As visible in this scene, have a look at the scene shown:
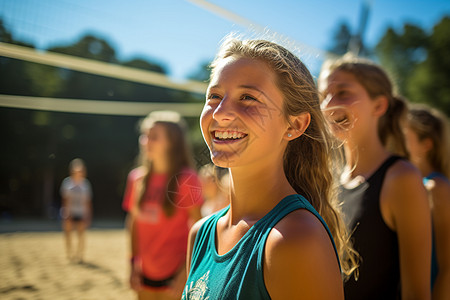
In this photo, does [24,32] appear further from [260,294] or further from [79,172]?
[79,172]

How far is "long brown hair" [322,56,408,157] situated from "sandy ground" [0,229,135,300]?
3749mm

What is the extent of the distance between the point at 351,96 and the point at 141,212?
6.64ft

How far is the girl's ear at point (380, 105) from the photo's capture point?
187 cm

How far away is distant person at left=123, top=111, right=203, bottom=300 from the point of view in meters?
2.83

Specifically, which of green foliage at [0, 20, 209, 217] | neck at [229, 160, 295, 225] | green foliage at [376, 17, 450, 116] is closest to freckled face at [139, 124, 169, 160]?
green foliage at [0, 20, 209, 217]

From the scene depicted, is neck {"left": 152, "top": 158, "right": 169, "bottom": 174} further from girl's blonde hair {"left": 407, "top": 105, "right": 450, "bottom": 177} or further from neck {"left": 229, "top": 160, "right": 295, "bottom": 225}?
girl's blonde hair {"left": 407, "top": 105, "right": 450, "bottom": 177}

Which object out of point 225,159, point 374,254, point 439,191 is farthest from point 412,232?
point 439,191

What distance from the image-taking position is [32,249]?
8.48 meters

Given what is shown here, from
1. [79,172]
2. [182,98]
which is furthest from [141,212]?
[182,98]

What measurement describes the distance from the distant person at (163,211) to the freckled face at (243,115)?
1.55 metres

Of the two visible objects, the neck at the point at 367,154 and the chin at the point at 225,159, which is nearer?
the chin at the point at 225,159

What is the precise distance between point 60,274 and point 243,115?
6035 mm

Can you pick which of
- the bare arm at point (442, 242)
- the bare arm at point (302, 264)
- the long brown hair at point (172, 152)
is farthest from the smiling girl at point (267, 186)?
the long brown hair at point (172, 152)

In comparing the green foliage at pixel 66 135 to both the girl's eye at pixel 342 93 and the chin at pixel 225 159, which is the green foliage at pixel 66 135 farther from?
the girl's eye at pixel 342 93
